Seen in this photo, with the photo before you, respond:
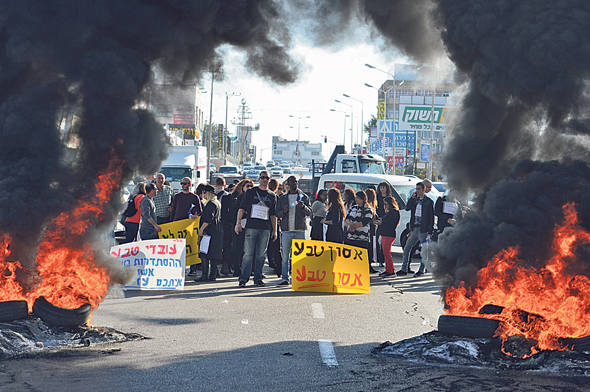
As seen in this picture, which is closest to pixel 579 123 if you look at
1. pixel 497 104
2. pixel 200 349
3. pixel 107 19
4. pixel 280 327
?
pixel 497 104

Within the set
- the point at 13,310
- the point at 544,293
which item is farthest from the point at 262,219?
the point at 544,293

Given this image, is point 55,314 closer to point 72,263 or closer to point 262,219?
point 72,263

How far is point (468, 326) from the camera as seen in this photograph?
6215mm

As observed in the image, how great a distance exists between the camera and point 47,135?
678 centimetres

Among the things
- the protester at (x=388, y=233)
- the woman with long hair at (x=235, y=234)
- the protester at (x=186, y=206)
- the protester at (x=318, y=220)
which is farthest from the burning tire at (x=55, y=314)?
the protester at (x=388, y=233)

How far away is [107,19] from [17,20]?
93 centimetres

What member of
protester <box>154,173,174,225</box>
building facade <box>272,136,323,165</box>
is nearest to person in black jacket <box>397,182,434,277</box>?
protester <box>154,173,174,225</box>

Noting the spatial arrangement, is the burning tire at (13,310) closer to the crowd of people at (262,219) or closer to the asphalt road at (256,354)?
the asphalt road at (256,354)

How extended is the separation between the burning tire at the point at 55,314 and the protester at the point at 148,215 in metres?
5.62

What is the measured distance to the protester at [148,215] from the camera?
480 inches

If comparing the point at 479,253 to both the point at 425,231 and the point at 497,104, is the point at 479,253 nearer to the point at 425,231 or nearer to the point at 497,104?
the point at 497,104

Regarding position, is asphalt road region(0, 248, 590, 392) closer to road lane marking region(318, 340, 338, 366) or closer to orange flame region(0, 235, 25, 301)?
road lane marking region(318, 340, 338, 366)

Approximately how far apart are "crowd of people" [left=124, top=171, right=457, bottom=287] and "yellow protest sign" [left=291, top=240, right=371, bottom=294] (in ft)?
2.56

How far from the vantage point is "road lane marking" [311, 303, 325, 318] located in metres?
8.84
